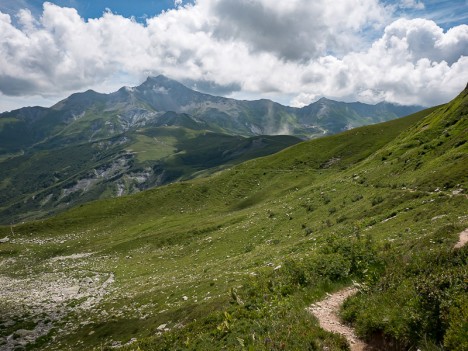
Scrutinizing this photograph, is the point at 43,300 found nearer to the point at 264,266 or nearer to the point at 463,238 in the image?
the point at 264,266

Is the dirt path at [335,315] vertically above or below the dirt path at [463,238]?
below

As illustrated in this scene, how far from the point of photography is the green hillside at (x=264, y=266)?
39.4ft

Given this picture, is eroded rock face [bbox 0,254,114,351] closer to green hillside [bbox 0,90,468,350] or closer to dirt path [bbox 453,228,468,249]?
green hillside [bbox 0,90,468,350]

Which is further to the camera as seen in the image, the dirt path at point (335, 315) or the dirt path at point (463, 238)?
the dirt path at point (463, 238)

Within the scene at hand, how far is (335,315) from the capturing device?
1379 centimetres

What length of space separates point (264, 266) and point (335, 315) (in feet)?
47.7

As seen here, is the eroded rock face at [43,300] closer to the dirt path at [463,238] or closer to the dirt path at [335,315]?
the dirt path at [335,315]

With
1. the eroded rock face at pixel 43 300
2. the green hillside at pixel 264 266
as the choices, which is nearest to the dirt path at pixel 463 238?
the green hillside at pixel 264 266

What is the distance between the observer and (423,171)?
40875mm

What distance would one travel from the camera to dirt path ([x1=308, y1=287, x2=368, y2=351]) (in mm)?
11750

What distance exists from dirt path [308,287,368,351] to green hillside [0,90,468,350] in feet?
1.55

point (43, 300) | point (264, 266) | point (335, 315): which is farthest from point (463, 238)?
point (43, 300)

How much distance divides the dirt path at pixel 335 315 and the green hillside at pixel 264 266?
473 mm

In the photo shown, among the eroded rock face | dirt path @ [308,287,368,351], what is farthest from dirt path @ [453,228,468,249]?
the eroded rock face
